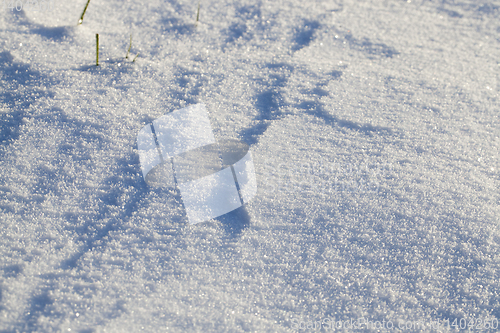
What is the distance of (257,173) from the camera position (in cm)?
108

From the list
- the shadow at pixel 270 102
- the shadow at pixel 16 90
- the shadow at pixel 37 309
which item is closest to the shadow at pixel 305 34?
the shadow at pixel 270 102

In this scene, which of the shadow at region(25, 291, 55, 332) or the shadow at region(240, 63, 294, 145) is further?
the shadow at region(240, 63, 294, 145)

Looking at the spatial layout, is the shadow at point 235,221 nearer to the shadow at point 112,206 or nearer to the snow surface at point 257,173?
the snow surface at point 257,173

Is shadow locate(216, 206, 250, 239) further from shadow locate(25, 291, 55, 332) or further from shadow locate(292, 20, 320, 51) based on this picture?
shadow locate(292, 20, 320, 51)

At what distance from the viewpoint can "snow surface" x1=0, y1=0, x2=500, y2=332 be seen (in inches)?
32.9

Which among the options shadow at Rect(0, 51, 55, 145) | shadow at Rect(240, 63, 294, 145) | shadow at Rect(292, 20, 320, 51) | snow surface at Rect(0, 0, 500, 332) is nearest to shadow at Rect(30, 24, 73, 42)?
snow surface at Rect(0, 0, 500, 332)

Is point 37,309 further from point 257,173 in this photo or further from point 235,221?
point 257,173

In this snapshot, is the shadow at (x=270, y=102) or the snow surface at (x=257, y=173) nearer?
the snow surface at (x=257, y=173)

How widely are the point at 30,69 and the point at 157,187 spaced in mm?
689

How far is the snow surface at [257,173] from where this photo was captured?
834 mm

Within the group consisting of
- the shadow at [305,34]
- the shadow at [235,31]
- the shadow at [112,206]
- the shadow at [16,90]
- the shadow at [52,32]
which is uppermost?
the shadow at [305,34]

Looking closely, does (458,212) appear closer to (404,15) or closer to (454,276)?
(454,276)

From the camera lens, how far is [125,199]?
3.22ft

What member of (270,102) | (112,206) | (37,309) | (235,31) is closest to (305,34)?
(235,31)
